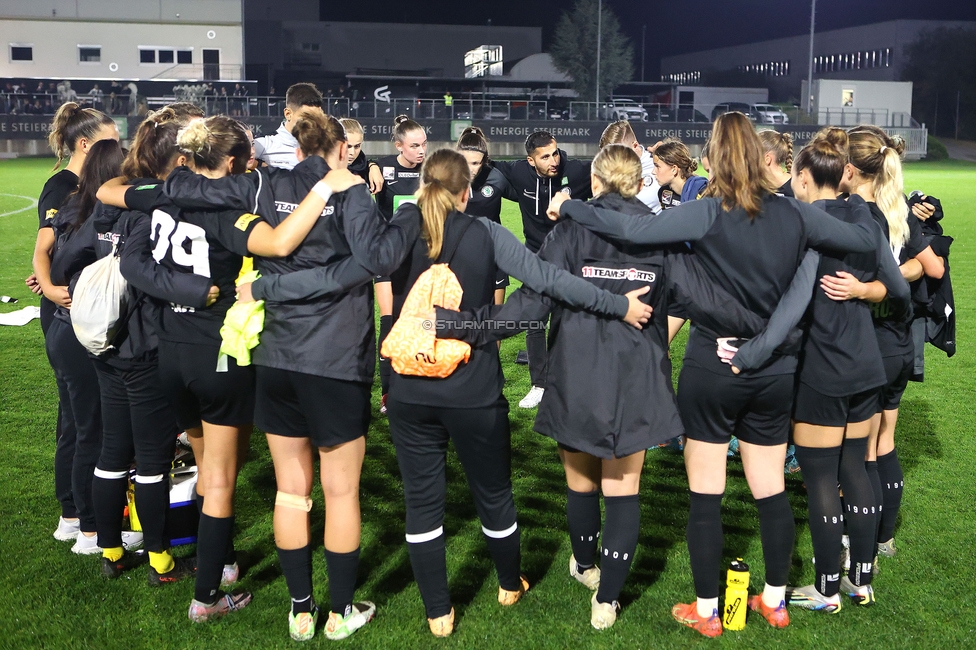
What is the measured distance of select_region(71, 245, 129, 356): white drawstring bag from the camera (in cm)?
385

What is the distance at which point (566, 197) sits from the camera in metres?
3.59

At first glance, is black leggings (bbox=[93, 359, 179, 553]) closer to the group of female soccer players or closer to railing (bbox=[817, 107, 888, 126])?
the group of female soccer players

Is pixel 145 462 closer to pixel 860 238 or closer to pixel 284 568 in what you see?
pixel 284 568

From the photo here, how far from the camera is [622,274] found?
352cm

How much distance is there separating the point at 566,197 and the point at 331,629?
1.97 meters

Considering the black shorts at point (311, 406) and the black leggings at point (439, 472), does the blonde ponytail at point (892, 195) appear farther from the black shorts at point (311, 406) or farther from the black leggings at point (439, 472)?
the black shorts at point (311, 406)

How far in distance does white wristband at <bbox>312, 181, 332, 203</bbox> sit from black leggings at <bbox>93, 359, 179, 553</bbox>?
4.03ft

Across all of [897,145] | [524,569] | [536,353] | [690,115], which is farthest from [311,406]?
[690,115]

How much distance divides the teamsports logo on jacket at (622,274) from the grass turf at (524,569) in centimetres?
146

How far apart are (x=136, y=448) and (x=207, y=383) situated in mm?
668

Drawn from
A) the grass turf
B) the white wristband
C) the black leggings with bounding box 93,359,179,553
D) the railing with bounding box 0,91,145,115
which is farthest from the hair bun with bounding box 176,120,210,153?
the railing with bounding box 0,91,145,115

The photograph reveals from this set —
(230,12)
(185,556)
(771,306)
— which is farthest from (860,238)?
A: (230,12)

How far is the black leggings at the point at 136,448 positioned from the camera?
3947 millimetres

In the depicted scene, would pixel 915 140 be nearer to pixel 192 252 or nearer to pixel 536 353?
pixel 536 353
